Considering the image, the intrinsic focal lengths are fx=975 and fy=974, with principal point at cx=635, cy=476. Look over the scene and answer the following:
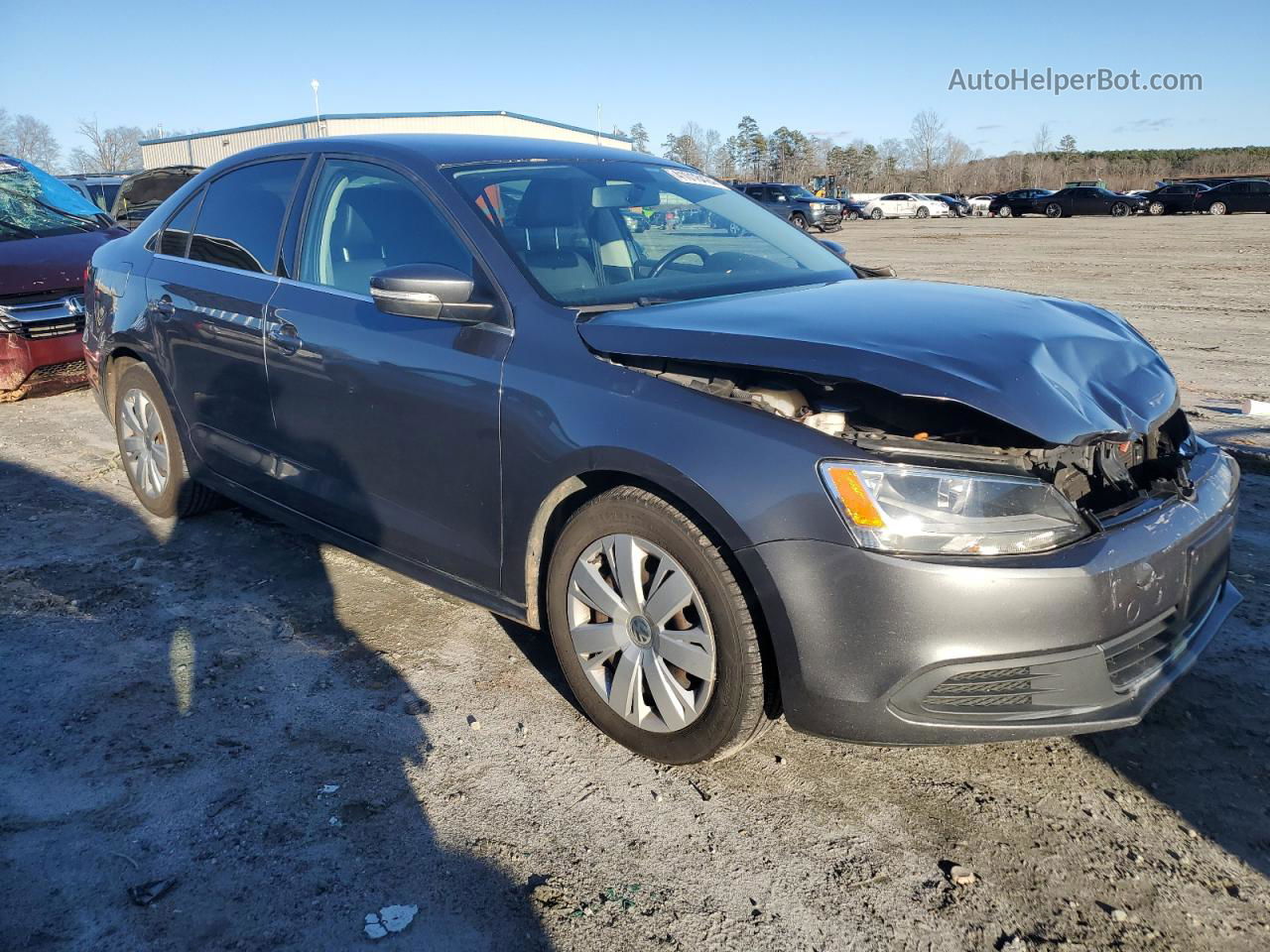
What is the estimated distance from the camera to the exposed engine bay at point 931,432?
2383mm

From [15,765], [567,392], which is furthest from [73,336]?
[567,392]

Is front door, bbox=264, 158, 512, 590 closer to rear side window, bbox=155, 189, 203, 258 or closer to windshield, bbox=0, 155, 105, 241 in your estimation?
rear side window, bbox=155, 189, 203, 258

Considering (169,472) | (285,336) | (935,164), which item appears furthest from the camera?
(935,164)

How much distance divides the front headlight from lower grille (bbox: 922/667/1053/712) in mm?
296

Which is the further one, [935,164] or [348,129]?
[935,164]

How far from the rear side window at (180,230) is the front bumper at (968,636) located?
3326mm

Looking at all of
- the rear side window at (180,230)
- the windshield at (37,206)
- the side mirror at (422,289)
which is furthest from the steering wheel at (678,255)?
the windshield at (37,206)

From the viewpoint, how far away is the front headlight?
2256 millimetres

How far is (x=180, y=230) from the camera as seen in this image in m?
4.48

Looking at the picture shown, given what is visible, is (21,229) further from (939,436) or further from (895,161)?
(895,161)

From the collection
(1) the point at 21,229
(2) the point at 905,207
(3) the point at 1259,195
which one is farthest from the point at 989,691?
(2) the point at 905,207

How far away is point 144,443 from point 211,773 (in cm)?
259

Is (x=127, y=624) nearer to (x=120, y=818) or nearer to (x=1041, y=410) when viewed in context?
(x=120, y=818)

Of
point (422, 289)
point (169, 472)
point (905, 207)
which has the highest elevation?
point (905, 207)
